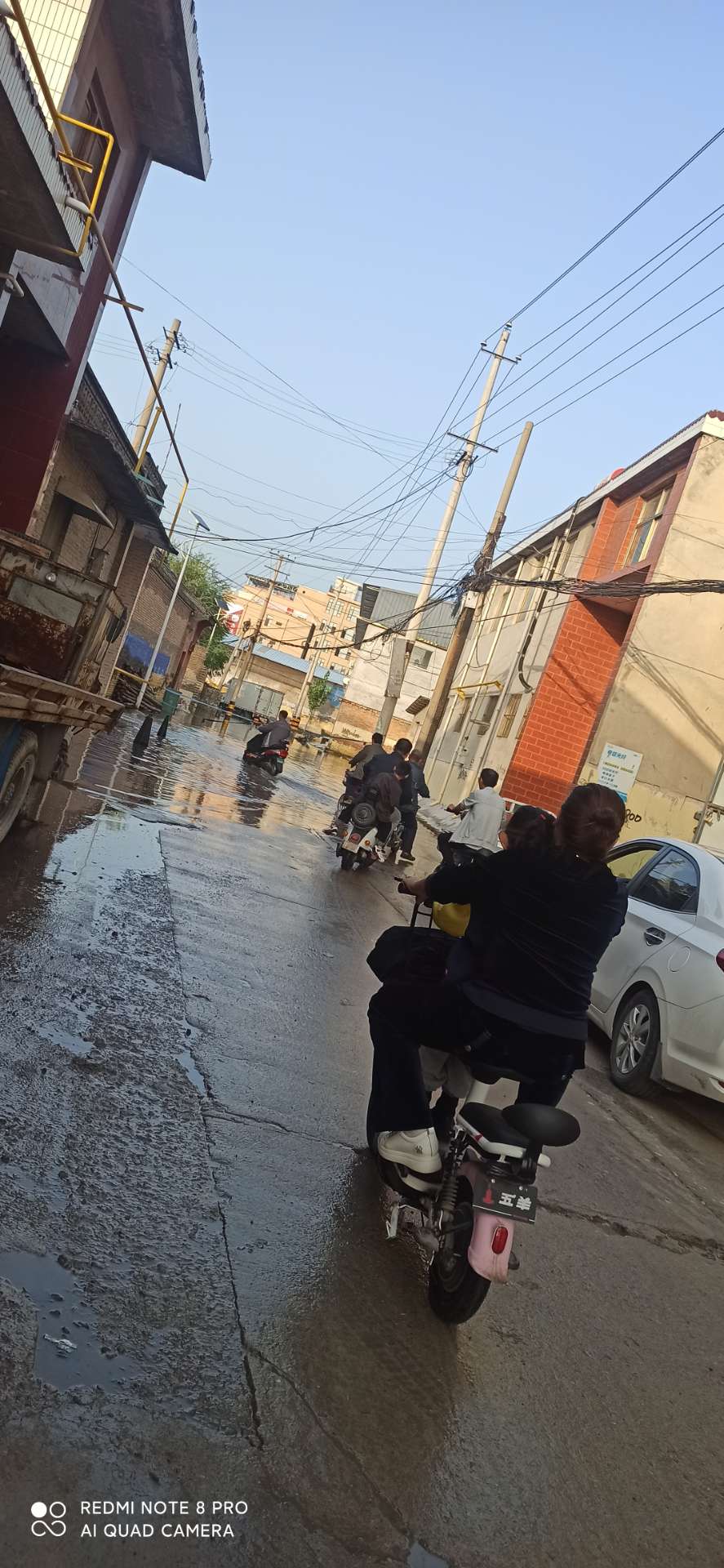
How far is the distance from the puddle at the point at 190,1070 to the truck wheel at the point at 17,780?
3.19m

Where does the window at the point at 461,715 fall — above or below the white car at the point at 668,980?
above

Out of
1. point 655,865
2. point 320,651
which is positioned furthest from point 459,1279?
point 320,651

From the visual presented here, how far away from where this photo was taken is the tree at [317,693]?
81125 millimetres

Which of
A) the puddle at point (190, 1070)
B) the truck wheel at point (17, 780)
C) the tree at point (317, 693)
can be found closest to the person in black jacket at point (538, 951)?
the puddle at point (190, 1070)

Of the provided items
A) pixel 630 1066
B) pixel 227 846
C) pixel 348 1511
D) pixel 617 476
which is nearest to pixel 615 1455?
pixel 348 1511

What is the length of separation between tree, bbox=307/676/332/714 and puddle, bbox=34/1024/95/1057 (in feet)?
249

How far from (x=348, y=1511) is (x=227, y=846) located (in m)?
10.1

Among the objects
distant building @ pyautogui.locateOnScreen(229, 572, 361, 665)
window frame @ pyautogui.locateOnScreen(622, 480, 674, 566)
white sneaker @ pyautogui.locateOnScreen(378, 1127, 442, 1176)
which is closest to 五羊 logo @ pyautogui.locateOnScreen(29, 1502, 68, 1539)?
white sneaker @ pyautogui.locateOnScreen(378, 1127, 442, 1176)

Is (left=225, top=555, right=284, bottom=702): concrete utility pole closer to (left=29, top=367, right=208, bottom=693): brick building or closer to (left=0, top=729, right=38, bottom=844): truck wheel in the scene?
(left=29, top=367, right=208, bottom=693): brick building

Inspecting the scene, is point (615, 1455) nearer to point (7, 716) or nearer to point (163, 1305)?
point (163, 1305)

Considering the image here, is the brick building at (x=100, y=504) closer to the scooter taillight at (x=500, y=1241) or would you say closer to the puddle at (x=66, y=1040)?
the puddle at (x=66, y=1040)

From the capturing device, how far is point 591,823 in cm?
371

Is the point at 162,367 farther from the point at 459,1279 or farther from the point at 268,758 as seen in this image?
the point at 459,1279

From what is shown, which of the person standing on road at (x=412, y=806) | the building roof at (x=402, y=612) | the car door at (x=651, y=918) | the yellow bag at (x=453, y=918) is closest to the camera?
the yellow bag at (x=453, y=918)
